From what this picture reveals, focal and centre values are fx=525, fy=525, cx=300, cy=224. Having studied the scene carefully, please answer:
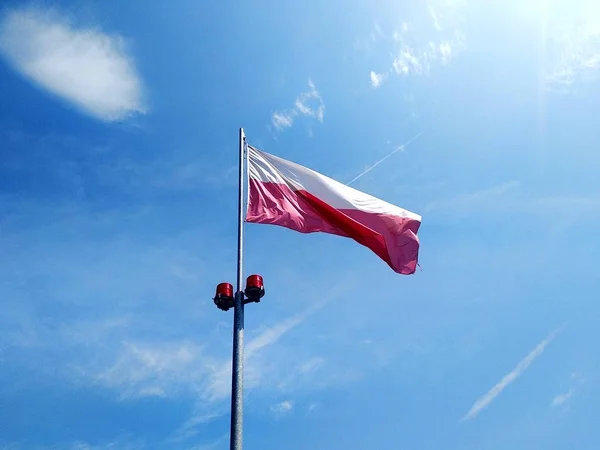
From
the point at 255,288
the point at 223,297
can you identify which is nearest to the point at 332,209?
the point at 255,288

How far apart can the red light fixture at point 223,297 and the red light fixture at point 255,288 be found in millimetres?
393

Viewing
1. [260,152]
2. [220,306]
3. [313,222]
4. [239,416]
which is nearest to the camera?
[239,416]

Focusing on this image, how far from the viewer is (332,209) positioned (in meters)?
16.7

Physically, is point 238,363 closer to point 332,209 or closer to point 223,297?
point 223,297

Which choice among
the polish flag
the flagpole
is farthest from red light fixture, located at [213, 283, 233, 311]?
the polish flag

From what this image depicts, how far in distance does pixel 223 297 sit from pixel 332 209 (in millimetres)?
5937

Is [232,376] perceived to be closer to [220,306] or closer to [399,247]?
[220,306]

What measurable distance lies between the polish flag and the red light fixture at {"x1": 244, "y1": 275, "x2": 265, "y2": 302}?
410cm

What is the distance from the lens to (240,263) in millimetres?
13117

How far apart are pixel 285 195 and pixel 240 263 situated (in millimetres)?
4063

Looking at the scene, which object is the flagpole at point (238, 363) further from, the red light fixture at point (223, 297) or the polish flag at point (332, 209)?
the polish flag at point (332, 209)

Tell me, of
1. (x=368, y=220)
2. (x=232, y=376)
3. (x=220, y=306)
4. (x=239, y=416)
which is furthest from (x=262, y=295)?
(x=368, y=220)

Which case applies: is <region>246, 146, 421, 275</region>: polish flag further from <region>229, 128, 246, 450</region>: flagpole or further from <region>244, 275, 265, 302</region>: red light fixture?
<region>244, 275, 265, 302</region>: red light fixture

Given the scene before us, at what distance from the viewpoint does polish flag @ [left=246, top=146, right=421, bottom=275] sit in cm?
1638
